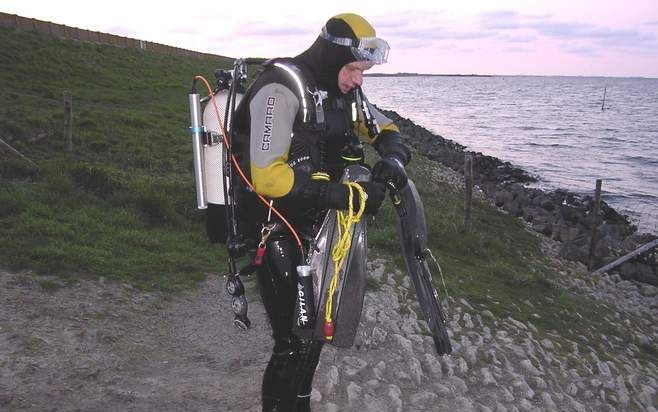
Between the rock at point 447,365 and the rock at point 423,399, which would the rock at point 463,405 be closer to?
the rock at point 423,399

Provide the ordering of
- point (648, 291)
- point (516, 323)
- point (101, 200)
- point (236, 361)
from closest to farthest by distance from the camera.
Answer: point (236, 361), point (516, 323), point (101, 200), point (648, 291)

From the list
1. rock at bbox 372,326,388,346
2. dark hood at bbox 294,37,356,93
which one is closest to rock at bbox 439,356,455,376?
rock at bbox 372,326,388,346

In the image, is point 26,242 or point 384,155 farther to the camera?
point 26,242

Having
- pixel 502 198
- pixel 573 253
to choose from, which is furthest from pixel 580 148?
pixel 573 253

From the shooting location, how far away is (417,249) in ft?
13.1

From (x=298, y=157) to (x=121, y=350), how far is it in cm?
318

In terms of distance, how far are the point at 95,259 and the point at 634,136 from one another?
187 feet

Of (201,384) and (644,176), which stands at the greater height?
(201,384)

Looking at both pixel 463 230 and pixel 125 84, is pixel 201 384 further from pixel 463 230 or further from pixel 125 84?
pixel 125 84

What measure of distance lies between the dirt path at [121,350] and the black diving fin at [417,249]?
175 centimetres

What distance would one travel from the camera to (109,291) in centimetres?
652

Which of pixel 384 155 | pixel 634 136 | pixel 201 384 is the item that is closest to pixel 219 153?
pixel 384 155

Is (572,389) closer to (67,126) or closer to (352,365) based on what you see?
(352,365)

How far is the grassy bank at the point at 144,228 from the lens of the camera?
7383 mm
